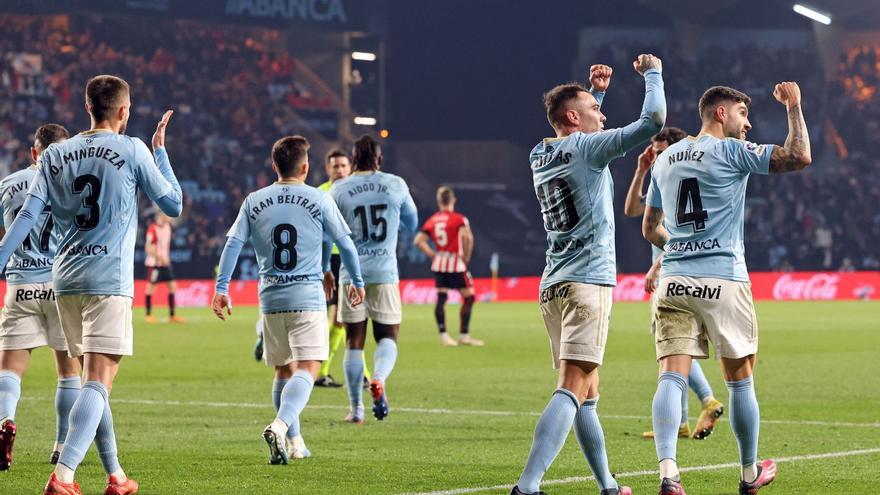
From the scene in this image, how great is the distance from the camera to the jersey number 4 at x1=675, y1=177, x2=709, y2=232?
727 cm

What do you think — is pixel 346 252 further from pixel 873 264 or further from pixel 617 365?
pixel 873 264

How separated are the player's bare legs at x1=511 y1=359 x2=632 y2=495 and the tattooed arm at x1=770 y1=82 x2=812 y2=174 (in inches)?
53.9

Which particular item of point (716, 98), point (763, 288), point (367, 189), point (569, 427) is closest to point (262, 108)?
point (763, 288)

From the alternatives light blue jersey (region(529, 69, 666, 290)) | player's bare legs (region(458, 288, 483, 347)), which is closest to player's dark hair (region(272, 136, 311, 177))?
light blue jersey (region(529, 69, 666, 290))

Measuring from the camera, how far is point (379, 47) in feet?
150

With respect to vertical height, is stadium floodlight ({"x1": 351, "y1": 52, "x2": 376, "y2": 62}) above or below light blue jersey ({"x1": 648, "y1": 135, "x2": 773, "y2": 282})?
above

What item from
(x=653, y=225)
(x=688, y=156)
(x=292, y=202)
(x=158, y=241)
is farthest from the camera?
(x=158, y=241)

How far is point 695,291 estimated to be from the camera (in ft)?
23.6

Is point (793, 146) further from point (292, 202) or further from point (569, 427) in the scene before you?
point (292, 202)

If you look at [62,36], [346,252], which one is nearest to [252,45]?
[62,36]

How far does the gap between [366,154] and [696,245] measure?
4.96m

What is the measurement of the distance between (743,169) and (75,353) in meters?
3.65

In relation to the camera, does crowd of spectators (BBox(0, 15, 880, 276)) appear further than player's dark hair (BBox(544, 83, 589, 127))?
Yes

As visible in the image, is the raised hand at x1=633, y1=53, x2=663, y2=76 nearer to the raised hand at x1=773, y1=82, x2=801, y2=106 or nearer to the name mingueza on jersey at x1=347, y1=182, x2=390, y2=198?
the raised hand at x1=773, y1=82, x2=801, y2=106
